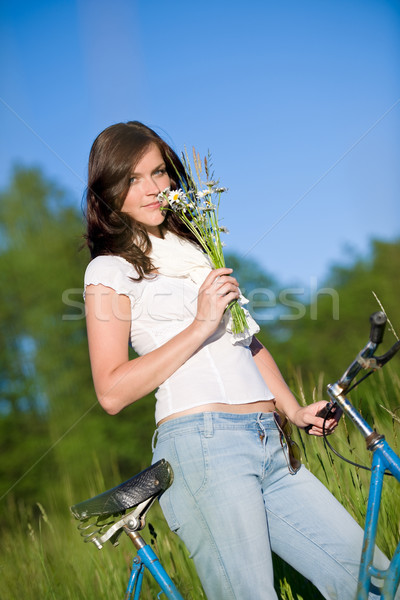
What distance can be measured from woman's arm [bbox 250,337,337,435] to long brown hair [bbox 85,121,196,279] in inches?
23.4

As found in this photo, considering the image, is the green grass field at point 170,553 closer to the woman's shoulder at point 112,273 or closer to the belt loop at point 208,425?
the belt loop at point 208,425

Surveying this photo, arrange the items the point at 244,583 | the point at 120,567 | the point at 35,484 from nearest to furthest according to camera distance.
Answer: the point at 244,583
the point at 120,567
the point at 35,484

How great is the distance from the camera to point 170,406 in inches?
71.9

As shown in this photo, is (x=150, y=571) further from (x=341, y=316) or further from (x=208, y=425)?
(x=341, y=316)

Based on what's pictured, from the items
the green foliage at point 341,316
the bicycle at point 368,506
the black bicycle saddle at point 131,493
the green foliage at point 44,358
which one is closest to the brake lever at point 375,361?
the bicycle at point 368,506

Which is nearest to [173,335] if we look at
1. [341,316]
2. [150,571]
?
[150,571]

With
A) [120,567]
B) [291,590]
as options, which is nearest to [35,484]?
[120,567]

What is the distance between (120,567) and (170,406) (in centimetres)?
193

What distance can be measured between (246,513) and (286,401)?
0.56 meters

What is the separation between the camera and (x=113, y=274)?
194 centimetres

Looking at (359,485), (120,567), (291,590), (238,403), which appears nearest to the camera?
(238,403)

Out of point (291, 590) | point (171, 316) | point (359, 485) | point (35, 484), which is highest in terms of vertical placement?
point (35, 484)

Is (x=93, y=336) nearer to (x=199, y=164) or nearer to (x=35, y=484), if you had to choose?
(x=199, y=164)

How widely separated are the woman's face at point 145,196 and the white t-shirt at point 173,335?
0.30 metres
